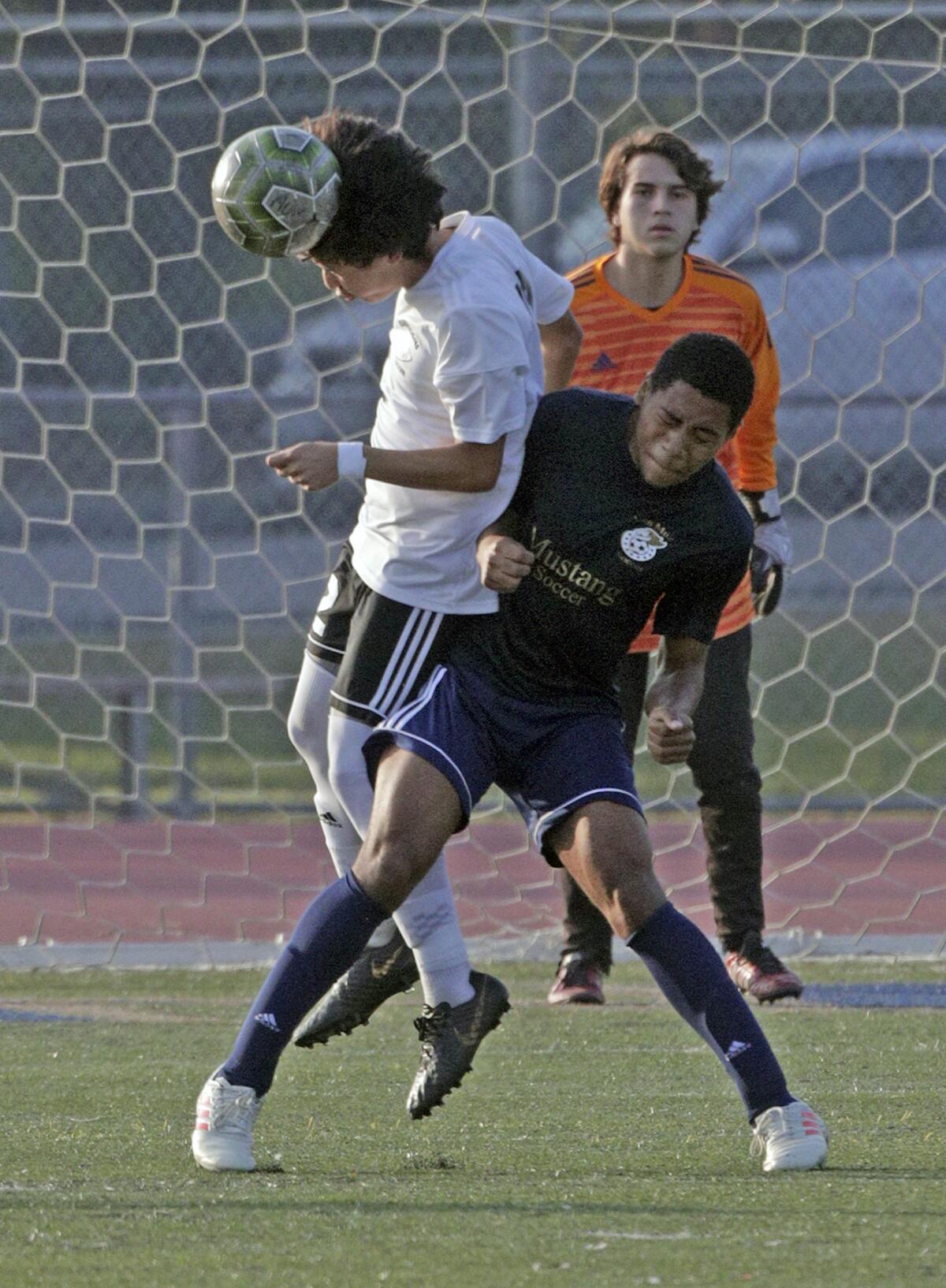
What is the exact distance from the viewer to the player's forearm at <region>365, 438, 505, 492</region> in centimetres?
360

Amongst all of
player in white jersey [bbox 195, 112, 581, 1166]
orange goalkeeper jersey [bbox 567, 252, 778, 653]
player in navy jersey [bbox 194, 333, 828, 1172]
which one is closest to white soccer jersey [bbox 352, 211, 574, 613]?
player in white jersey [bbox 195, 112, 581, 1166]

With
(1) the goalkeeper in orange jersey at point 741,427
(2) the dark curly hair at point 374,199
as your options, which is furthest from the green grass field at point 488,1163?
(2) the dark curly hair at point 374,199

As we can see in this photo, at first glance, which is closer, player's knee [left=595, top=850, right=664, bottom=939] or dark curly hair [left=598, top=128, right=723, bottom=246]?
player's knee [left=595, top=850, right=664, bottom=939]

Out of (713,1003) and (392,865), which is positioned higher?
(392,865)

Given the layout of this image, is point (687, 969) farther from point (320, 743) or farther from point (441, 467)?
point (320, 743)

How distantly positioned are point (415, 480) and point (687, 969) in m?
0.90

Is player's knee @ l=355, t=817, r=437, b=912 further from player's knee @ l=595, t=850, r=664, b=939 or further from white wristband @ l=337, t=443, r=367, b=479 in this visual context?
white wristband @ l=337, t=443, r=367, b=479

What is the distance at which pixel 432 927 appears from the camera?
3793 mm

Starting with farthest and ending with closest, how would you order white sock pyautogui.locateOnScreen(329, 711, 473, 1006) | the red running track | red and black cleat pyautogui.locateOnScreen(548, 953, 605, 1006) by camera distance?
the red running track → red and black cleat pyautogui.locateOnScreen(548, 953, 605, 1006) → white sock pyautogui.locateOnScreen(329, 711, 473, 1006)

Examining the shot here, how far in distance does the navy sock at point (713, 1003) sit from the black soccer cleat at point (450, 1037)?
0.38m

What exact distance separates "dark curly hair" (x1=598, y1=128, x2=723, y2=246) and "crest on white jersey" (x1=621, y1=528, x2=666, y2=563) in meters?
1.91

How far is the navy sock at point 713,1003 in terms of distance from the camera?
3.34m

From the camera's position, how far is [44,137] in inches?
282

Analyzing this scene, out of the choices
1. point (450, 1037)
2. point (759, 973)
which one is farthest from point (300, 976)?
point (759, 973)
